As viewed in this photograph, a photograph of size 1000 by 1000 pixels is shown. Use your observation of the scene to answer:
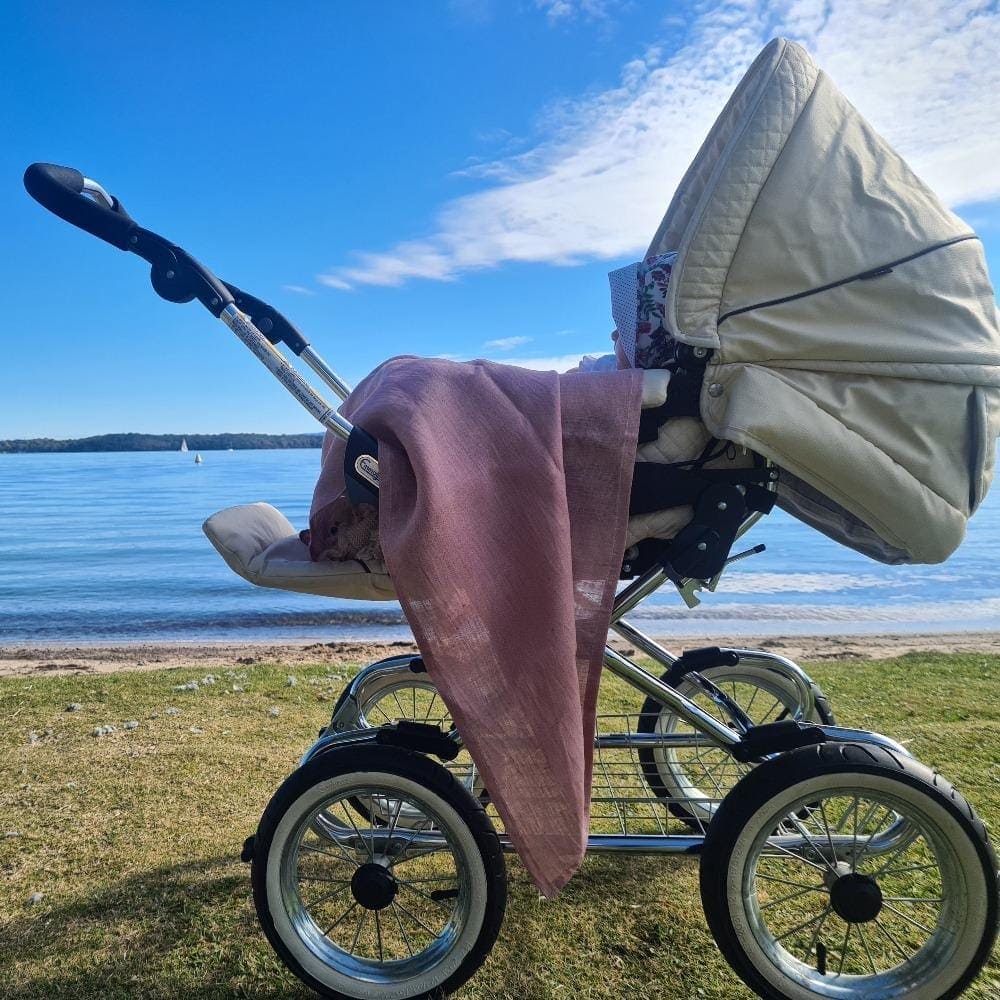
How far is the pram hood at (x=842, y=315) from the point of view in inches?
71.1

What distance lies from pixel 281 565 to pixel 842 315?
5.02ft

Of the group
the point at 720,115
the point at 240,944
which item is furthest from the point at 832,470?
the point at 240,944

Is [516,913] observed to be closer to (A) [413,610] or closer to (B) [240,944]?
(B) [240,944]

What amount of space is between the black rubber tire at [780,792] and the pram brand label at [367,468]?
3.66 ft

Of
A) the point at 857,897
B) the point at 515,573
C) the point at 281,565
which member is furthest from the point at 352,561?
the point at 857,897

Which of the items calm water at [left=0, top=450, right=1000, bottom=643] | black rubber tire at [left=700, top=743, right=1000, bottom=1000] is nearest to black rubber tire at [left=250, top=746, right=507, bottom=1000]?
black rubber tire at [left=700, top=743, right=1000, bottom=1000]

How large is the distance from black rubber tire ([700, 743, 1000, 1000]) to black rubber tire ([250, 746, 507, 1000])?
1.65ft

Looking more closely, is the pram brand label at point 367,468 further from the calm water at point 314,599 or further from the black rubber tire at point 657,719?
the calm water at point 314,599

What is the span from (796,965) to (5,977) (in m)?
2.07

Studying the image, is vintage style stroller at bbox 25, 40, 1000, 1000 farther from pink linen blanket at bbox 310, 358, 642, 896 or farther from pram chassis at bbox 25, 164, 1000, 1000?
pink linen blanket at bbox 310, 358, 642, 896

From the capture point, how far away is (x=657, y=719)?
278cm

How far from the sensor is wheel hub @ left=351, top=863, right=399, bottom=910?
1.96 metres

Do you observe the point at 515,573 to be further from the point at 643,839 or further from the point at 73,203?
the point at 73,203

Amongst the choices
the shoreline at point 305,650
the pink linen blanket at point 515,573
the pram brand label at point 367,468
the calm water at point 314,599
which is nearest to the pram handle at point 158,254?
the pram brand label at point 367,468
